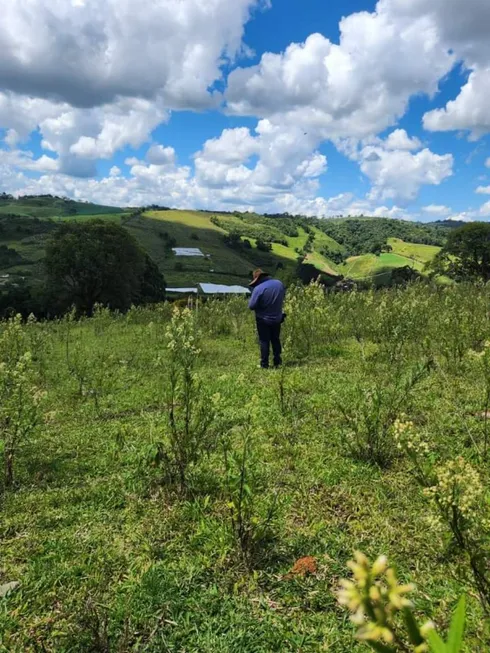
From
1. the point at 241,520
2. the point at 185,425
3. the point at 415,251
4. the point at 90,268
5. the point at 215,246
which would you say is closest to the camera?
the point at 241,520

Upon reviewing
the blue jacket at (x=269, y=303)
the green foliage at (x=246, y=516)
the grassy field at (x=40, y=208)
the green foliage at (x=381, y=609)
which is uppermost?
the grassy field at (x=40, y=208)

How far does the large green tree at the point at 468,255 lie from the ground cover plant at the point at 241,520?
5429 cm

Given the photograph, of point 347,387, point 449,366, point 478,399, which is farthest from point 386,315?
point 478,399

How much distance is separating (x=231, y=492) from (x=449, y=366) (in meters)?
6.02

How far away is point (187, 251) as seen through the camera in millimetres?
121000

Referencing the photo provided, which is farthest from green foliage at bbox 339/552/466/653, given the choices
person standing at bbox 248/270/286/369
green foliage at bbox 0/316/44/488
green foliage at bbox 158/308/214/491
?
person standing at bbox 248/270/286/369

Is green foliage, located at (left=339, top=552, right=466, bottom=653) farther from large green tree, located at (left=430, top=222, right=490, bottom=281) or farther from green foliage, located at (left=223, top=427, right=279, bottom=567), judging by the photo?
large green tree, located at (left=430, top=222, right=490, bottom=281)

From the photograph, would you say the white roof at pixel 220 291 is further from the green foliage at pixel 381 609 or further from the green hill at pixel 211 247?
the green hill at pixel 211 247

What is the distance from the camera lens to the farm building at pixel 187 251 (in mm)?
117925

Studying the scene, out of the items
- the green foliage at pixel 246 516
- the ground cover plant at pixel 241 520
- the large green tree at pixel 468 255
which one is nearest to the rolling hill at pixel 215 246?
the large green tree at pixel 468 255

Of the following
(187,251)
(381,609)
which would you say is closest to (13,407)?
(381,609)

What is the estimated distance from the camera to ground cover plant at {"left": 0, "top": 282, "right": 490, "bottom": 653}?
274 cm

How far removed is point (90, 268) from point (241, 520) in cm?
4384

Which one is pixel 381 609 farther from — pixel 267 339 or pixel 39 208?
pixel 39 208
